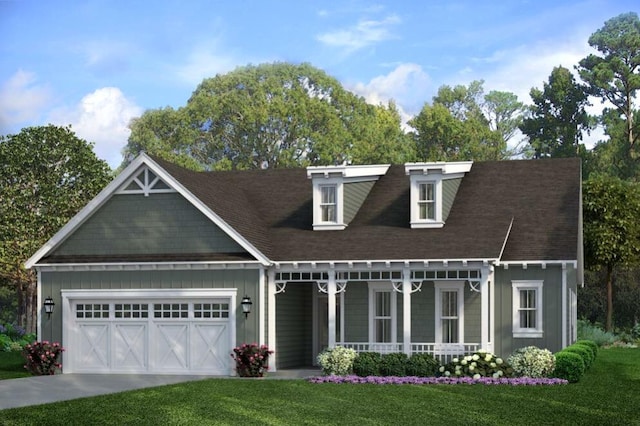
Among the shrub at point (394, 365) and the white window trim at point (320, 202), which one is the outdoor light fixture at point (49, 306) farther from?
the shrub at point (394, 365)

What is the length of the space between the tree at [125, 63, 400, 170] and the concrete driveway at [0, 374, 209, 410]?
34.0 metres

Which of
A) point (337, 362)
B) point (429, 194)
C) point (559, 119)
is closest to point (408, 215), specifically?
point (429, 194)

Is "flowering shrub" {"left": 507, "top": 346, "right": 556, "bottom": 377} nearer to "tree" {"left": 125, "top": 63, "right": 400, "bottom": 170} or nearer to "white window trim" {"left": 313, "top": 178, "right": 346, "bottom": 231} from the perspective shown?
"white window trim" {"left": 313, "top": 178, "right": 346, "bottom": 231}

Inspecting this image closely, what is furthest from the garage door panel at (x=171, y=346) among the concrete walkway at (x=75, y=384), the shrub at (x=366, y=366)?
the shrub at (x=366, y=366)

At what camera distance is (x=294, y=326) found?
3130 cm

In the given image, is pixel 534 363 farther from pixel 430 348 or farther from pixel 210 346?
pixel 210 346

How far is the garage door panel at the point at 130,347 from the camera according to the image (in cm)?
2950

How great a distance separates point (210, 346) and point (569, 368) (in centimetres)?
980

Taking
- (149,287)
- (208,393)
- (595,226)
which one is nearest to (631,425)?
(208,393)

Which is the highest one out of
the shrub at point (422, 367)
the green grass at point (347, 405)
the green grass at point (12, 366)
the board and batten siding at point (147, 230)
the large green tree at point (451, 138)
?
the large green tree at point (451, 138)

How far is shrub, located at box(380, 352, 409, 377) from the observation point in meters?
26.9

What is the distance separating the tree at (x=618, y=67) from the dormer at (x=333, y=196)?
131 feet

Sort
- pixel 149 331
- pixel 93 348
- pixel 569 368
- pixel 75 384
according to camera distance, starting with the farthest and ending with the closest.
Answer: pixel 93 348 → pixel 149 331 → pixel 75 384 → pixel 569 368

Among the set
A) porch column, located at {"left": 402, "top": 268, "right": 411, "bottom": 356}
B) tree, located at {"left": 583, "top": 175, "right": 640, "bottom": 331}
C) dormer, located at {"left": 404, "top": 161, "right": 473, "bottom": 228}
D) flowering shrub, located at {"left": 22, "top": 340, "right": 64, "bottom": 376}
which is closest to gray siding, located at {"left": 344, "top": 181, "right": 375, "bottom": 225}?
dormer, located at {"left": 404, "top": 161, "right": 473, "bottom": 228}
